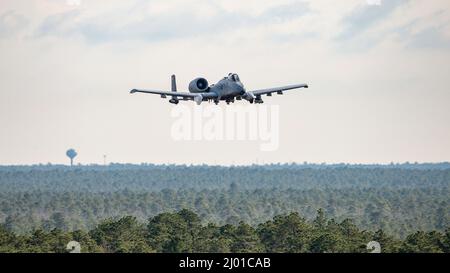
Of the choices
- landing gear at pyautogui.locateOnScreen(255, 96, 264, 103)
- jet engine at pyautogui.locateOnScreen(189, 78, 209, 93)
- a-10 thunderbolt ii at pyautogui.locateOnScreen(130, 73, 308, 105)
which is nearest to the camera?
landing gear at pyautogui.locateOnScreen(255, 96, 264, 103)

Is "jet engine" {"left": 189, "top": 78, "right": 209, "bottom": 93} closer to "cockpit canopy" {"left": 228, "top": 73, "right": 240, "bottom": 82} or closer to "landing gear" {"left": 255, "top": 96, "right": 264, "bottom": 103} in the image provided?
"cockpit canopy" {"left": 228, "top": 73, "right": 240, "bottom": 82}

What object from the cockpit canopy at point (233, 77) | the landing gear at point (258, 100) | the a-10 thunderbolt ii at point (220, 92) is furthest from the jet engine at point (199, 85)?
the landing gear at point (258, 100)

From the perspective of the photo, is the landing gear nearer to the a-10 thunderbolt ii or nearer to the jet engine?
the a-10 thunderbolt ii

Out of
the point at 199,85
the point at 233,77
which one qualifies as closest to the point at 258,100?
the point at 233,77

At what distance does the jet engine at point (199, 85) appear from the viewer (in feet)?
442

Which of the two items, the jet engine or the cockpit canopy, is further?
the jet engine

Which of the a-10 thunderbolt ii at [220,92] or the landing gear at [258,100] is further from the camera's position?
the a-10 thunderbolt ii at [220,92]

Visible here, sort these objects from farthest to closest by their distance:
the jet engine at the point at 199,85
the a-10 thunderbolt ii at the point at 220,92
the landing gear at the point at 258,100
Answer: the jet engine at the point at 199,85
the a-10 thunderbolt ii at the point at 220,92
the landing gear at the point at 258,100

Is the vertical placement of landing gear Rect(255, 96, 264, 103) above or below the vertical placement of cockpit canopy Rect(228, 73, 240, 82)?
below

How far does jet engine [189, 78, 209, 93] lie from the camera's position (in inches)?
5300

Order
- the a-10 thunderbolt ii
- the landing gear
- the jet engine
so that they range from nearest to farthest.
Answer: the landing gear → the a-10 thunderbolt ii → the jet engine

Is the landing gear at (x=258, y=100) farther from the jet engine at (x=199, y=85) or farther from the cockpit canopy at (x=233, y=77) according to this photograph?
the jet engine at (x=199, y=85)

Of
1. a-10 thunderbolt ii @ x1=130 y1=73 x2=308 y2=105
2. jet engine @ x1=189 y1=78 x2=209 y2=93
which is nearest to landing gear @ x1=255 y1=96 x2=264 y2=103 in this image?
a-10 thunderbolt ii @ x1=130 y1=73 x2=308 y2=105
